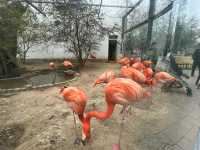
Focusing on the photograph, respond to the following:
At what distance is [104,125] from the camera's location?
7.55 feet

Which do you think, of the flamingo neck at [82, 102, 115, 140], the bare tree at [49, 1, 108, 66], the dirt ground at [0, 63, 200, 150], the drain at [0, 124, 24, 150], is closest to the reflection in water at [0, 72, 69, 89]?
the dirt ground at [0, 63, 200, 150]

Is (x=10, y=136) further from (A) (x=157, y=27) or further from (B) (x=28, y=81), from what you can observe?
(A) (x=157, y=27)

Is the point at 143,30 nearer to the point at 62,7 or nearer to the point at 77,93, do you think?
the point at 62,7

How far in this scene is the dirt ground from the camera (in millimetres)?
1910

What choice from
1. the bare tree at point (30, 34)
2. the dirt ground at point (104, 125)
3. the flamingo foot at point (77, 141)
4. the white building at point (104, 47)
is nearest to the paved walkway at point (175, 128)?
the dirt ground at point (104, 125)

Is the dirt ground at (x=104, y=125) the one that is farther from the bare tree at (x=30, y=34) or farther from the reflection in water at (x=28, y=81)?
the bare tree at (x=30, y=34)

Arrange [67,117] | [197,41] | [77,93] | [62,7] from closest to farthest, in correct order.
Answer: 1. [77,93]
2. [197,41]
3. [67,117]
4. [62,7]

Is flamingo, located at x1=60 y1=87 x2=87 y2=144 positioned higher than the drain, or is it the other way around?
flamingo, located at x1=60 y1=87 x2=87 y2=144

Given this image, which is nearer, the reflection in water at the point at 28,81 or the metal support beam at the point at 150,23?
the reflection in water at the point at 28,81

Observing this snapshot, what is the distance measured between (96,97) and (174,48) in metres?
1.47

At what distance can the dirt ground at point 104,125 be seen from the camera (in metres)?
1.91

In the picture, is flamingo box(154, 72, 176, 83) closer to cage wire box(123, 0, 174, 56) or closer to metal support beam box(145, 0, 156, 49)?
cage wire box(123, 0, 174, 56)

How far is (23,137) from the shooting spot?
2156mm

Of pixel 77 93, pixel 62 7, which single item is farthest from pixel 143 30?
pixel 77 93
